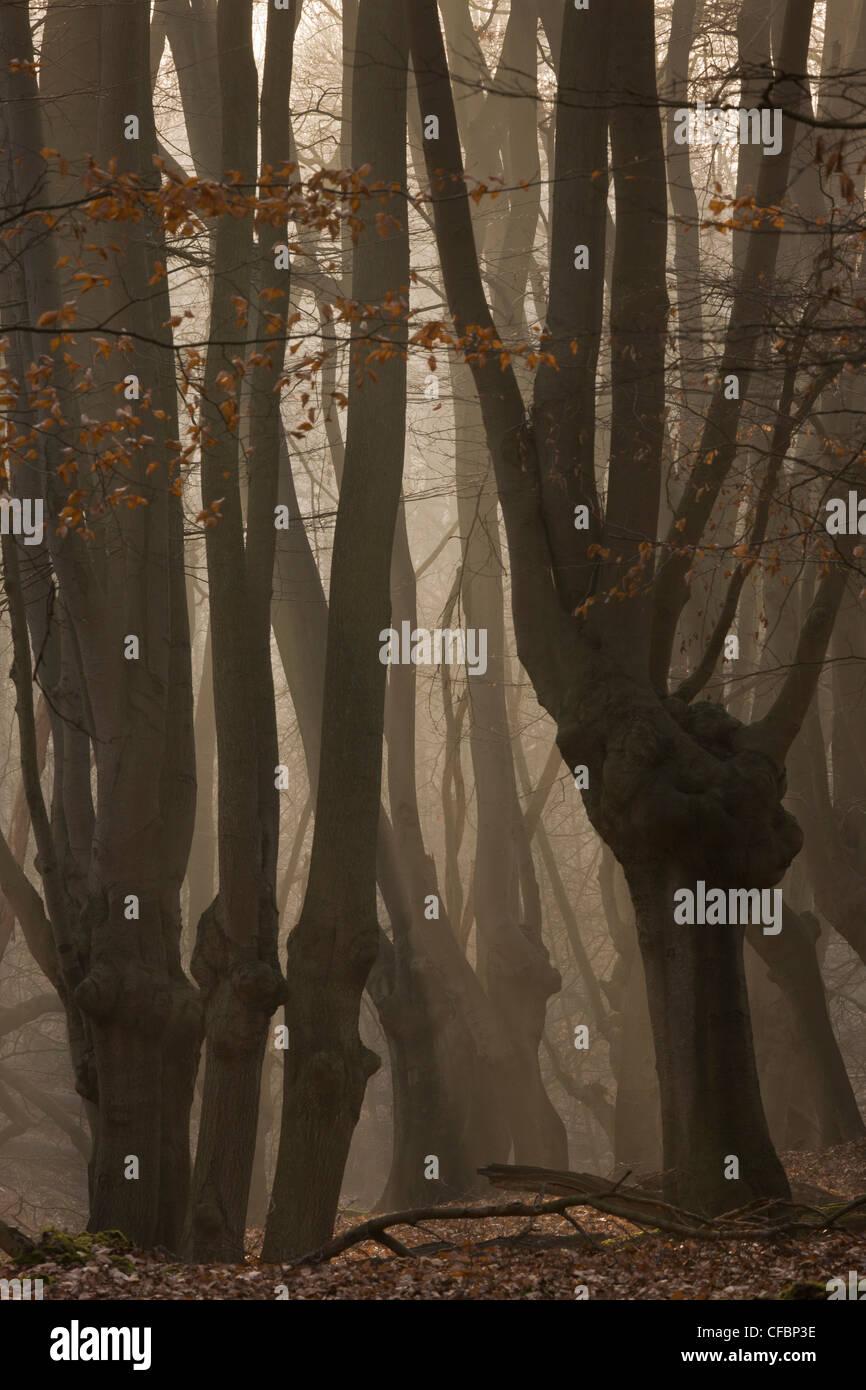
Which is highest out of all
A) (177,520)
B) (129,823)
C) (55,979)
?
(177,520)

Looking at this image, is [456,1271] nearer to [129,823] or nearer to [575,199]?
[129,823]

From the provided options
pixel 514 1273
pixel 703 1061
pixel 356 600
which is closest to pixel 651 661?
pixel 356 600

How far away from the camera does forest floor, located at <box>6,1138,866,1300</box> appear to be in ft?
16.6

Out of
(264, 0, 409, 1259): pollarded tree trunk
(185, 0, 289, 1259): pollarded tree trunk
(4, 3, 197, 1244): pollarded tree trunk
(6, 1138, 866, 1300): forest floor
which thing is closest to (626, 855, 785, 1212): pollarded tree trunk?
(6, 1138, 866, 1300): forest floor

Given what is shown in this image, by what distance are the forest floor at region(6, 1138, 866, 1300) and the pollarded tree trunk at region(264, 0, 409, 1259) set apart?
141cm

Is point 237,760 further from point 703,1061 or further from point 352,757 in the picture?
point 703,1061

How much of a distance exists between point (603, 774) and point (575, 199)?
11.7 feet

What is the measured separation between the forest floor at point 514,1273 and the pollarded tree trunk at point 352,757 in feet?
4.64

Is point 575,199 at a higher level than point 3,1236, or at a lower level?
higher

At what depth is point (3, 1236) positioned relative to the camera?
564 cm

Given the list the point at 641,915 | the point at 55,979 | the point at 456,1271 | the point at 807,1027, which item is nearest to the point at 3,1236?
the point at 456,1271

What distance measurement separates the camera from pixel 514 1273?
18.3 ft

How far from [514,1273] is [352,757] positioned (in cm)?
338

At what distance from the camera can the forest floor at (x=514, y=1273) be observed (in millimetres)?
5062
